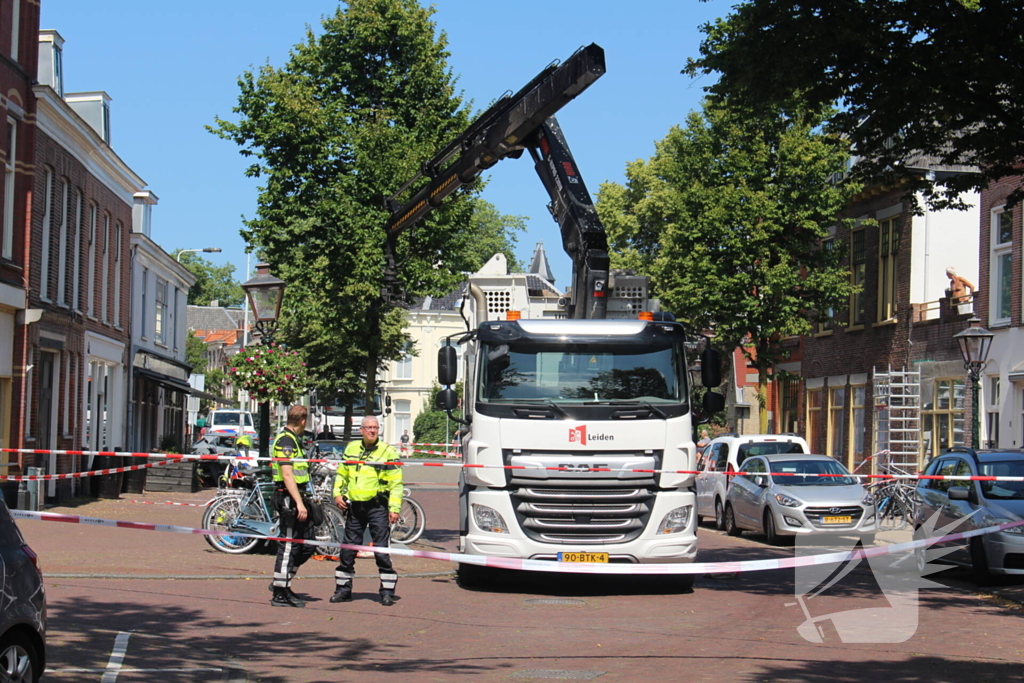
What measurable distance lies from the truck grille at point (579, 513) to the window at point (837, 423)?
2580 cm

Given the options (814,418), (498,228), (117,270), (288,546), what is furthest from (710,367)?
(498,228)

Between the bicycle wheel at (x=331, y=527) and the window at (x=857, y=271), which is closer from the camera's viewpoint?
the bicycle wheel at (x=331, y=527)

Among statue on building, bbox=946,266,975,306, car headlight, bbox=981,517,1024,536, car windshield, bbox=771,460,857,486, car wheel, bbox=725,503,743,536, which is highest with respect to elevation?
statue on building, bbox=946,266,975,306

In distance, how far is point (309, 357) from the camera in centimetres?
5953

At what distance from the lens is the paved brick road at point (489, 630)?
8.53 m

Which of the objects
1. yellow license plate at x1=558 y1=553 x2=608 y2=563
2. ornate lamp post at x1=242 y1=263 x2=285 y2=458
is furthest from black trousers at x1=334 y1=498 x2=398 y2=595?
ornate lamp post at x1=242 y1=263 x2=285 y2=458

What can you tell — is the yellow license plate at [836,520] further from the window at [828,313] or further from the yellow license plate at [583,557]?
the window at [828,313]

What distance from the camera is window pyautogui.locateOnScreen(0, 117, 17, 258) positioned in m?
23.1

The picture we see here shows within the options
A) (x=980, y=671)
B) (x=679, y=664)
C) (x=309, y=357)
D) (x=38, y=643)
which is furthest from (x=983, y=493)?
(x=309, y=357)

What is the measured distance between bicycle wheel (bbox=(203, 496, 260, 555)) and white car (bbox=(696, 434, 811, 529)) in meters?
9.86

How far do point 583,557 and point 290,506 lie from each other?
9.99 feet

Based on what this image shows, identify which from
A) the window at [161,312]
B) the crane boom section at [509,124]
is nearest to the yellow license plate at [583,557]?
the crane boom section at [509,124]

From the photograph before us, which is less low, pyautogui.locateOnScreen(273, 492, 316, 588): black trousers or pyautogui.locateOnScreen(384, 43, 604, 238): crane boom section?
pyautogui.locateOnScreen(384, 43, 604, 238): crane boom section

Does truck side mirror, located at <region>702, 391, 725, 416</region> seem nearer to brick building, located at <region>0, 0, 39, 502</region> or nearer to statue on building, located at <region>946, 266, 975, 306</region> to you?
brick building, located at <region>0, 0, 39, 502</region>
